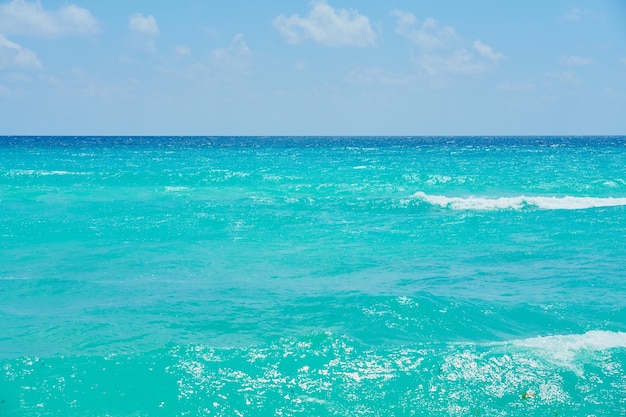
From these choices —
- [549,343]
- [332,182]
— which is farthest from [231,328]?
[332,182]

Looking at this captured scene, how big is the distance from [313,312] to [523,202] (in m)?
22.1

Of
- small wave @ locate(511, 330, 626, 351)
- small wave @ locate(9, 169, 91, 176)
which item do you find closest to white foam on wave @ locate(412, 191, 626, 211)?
small wave @ locate(511, 330, 626, 351)

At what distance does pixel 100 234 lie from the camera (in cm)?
2333

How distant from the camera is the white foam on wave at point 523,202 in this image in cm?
3097

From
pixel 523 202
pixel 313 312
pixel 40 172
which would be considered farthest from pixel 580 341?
pixel 40 172

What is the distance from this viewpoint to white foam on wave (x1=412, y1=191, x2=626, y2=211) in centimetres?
3097

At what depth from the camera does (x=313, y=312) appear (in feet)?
43.8

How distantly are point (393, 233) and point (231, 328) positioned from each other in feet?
41.0

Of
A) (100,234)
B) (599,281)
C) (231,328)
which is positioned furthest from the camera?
(100,234)

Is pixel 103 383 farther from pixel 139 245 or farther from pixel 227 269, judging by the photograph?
pixel 139 245

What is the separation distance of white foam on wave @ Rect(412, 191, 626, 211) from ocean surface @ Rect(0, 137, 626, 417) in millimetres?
1342

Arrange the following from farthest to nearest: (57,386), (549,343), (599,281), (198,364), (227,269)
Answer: (227,269), (599,281), (549,343), (198,364), (57,386)

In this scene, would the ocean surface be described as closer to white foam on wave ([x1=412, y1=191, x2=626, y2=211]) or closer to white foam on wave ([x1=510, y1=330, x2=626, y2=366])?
white foam on wave ([x1=510, y1=330, x2=626, y2=366])

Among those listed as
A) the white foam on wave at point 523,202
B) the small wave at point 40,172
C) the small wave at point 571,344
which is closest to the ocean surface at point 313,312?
the small wave at point 571,344
